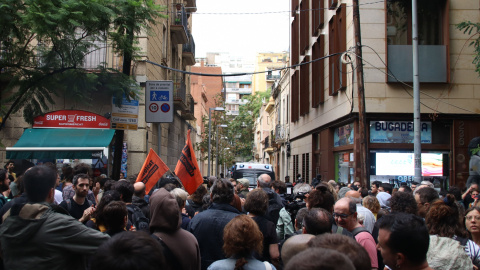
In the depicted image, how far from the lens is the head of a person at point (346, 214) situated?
505cm

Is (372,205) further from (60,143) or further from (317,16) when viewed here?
(317,16)

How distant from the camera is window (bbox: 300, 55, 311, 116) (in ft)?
93.0

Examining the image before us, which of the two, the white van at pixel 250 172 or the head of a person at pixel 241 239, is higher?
the white van at pixel 250 172

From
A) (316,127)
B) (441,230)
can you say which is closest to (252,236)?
(441,230)

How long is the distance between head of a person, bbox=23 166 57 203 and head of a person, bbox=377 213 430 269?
2.58 m

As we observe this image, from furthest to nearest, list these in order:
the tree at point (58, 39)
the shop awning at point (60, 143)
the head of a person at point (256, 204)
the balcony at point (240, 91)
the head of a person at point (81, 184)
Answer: the balcony at point (240, 91), the shop awning at point (60, 143), the tree at point (58, 39), the head of a person at point (81, 184), the head of a person at point (256, 204)

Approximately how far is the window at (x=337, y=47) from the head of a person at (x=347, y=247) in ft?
55.6

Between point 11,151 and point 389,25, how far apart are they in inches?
557

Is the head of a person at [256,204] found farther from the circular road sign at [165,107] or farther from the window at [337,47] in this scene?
the window at [337,47]

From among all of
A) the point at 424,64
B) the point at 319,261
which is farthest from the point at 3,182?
the point at 424,64

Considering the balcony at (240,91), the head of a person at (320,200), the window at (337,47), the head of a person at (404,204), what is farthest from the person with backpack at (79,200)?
the balcony at (240,91)

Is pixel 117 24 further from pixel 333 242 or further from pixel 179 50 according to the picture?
pixel 179 50

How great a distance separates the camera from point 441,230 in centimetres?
477

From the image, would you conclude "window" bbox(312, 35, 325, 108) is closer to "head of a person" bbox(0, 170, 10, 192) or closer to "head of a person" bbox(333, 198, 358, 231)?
"head of a person" bbox(0, 170, 10, 192)
